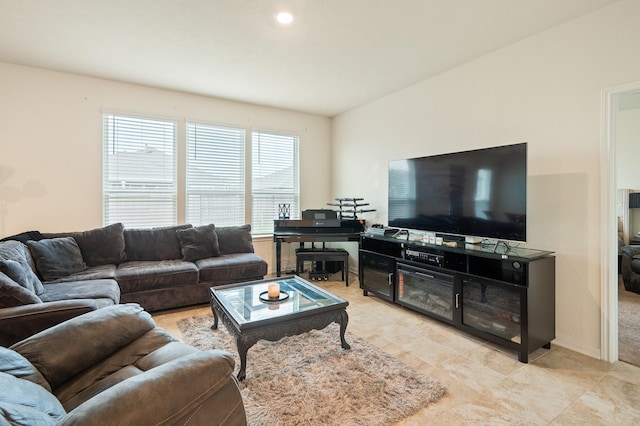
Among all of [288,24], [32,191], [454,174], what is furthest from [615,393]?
[32,191]

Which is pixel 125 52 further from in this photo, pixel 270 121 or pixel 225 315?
pixel 225 315

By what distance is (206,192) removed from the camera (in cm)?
459

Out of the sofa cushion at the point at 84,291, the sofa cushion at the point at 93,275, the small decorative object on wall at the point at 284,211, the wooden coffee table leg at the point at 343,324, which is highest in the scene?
the small decorative object on wall at the point at 284,211

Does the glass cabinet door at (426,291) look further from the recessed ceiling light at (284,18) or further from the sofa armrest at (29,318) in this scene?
the sofa armrest at (29,318)

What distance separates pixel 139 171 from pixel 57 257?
60.1 inches

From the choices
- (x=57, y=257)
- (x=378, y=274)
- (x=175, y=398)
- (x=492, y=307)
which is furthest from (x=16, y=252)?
(x=492, y=307)

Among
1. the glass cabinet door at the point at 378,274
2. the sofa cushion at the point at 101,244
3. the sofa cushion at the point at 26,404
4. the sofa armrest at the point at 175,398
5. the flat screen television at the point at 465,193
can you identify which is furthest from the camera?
the glass cabinet door at the point at 378,274

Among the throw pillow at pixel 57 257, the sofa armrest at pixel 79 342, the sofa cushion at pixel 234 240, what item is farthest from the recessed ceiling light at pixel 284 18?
the throw pillow at pixel 57 257

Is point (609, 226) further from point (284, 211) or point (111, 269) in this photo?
point (111, 269)

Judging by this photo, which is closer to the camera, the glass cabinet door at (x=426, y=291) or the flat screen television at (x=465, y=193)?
the flat screen television at (x=465, y=193)

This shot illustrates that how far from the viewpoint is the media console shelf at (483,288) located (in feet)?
7.86

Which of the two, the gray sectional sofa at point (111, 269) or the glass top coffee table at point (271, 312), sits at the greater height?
the gray sectional sofa at point (111, 269)

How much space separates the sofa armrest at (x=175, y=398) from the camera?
2.98 ft

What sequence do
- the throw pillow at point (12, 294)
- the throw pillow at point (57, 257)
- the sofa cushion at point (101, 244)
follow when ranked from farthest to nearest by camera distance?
the sofa cushion at point (101, 244)
the throw pillow at point (57, 257)
the throw pillow at point (12, 294)
